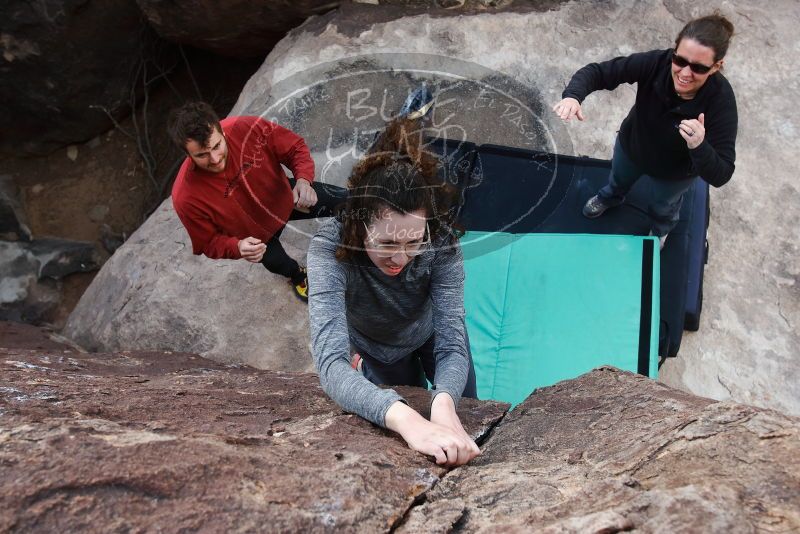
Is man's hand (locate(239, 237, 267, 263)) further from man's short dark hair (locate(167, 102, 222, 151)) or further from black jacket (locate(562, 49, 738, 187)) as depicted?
black jacket (locate(562, 49, 738, 187))

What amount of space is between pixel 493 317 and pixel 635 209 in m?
0.89

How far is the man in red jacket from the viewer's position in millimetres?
2213

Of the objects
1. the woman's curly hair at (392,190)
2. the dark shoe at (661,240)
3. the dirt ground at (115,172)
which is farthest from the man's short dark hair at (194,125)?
the dirt ground at (115,172)

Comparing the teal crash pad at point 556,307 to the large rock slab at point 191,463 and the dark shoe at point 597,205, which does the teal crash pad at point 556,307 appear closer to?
the dark shoe at point 597,205

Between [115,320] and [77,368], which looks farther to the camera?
[115,320]

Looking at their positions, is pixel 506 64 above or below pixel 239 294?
above

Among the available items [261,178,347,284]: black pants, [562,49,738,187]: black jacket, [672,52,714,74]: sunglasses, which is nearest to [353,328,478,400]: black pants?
[261,178,347,284]: black pants

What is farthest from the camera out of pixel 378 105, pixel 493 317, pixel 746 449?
pixel 378 105

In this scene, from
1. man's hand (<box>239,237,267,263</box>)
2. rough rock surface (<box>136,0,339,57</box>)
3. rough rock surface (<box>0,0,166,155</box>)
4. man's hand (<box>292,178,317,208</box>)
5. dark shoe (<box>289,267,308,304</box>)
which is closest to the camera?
man's hand (<box>239,237,267,263</box>)

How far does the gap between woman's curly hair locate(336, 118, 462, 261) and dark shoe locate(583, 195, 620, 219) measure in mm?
1749

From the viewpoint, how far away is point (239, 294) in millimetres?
3156

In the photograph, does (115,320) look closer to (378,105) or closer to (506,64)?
(378,105)

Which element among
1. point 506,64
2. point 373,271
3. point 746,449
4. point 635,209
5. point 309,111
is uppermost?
point 506,64

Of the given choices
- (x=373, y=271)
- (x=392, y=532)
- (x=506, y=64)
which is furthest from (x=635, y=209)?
(x=392, y=532)
